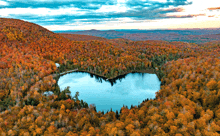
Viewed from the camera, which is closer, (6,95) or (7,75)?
(6,95)

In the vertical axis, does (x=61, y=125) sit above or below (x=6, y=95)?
below

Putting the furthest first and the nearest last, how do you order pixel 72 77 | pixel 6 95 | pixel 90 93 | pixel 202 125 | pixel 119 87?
pixel 72 77, pixel 119 87, pixel 90 93, pixel 6 95, pixel 202 125

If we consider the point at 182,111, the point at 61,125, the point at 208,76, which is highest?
the point at 208,76

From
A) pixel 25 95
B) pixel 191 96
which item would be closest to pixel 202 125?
pixel 191 96

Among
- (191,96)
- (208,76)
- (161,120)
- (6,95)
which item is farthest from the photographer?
(208,76)

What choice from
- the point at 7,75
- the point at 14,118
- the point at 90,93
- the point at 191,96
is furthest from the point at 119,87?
the point at 7,75

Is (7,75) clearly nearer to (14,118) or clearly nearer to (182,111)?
(14,118)
